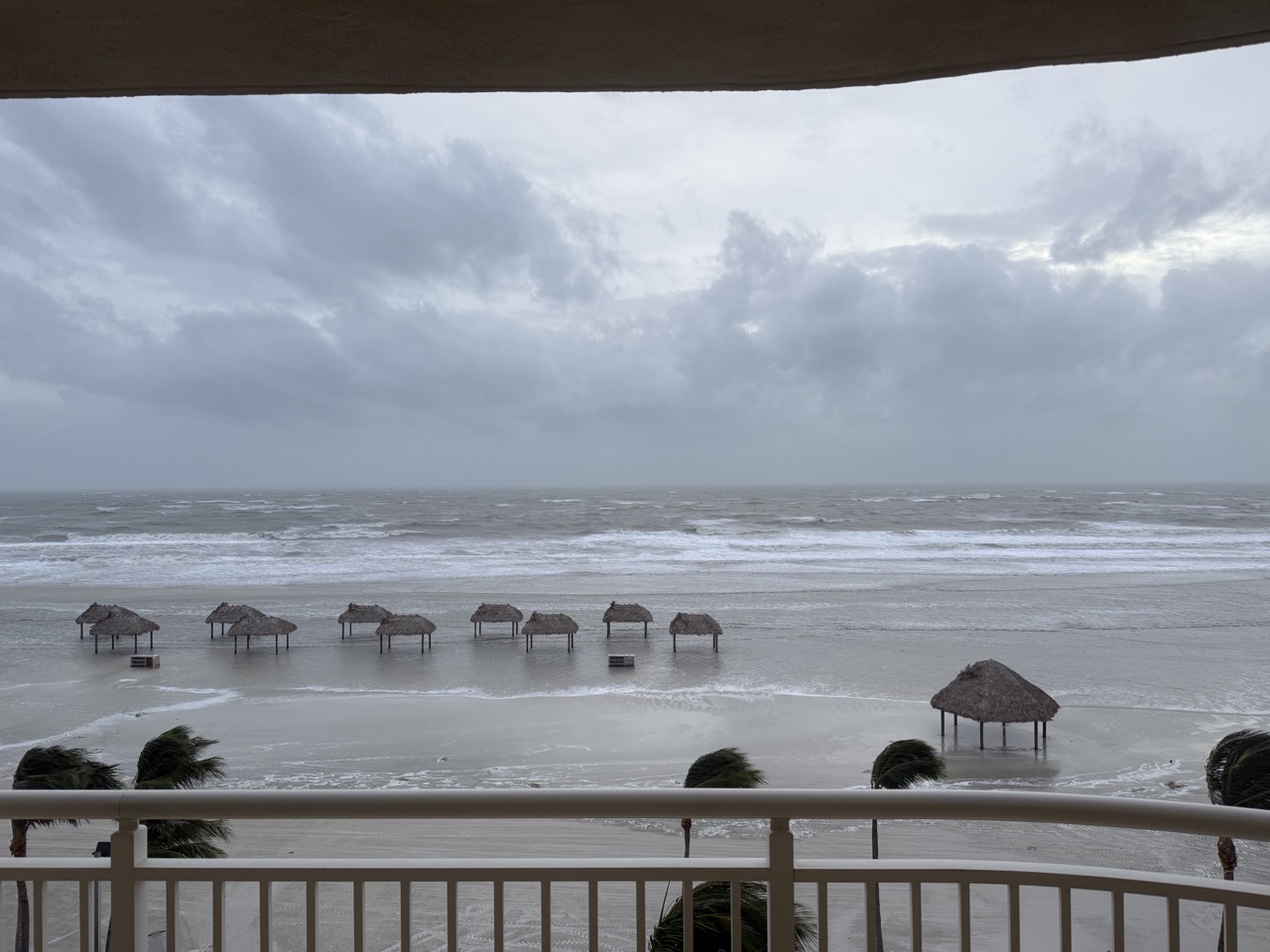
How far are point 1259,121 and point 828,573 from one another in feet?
66.9

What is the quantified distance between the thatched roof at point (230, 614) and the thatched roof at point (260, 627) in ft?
0.50

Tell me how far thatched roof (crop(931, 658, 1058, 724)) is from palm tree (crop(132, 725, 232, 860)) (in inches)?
285

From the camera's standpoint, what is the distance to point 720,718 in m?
9.78

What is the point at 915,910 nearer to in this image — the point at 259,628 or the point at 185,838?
the point at 185,838

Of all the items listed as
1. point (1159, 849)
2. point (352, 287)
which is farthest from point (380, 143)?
point (352, 287)

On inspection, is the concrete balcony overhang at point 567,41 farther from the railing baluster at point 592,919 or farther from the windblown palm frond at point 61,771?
the windblown palm frond at point 61,771

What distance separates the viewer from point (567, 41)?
1213 millimetres

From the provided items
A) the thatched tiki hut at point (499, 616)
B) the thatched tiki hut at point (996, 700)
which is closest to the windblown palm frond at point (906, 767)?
the thatched tiki hut at point (996, 700)

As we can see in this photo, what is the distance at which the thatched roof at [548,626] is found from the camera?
46.3ft

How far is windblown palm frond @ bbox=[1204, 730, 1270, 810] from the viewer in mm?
4574

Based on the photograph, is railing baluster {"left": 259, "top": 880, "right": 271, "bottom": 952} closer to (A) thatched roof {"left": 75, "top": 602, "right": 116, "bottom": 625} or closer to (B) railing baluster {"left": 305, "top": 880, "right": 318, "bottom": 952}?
(B) railing baluster {"left": 305, "top": 880, "right": 318, "bottom": 952}

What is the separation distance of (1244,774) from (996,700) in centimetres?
432

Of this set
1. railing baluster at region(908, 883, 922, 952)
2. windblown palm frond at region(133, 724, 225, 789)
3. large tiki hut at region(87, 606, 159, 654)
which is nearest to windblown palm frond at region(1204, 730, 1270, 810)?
railing baluster at region(908, 883, 922, 952)

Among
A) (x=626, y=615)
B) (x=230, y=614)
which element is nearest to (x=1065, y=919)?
(x=626, y=615)
